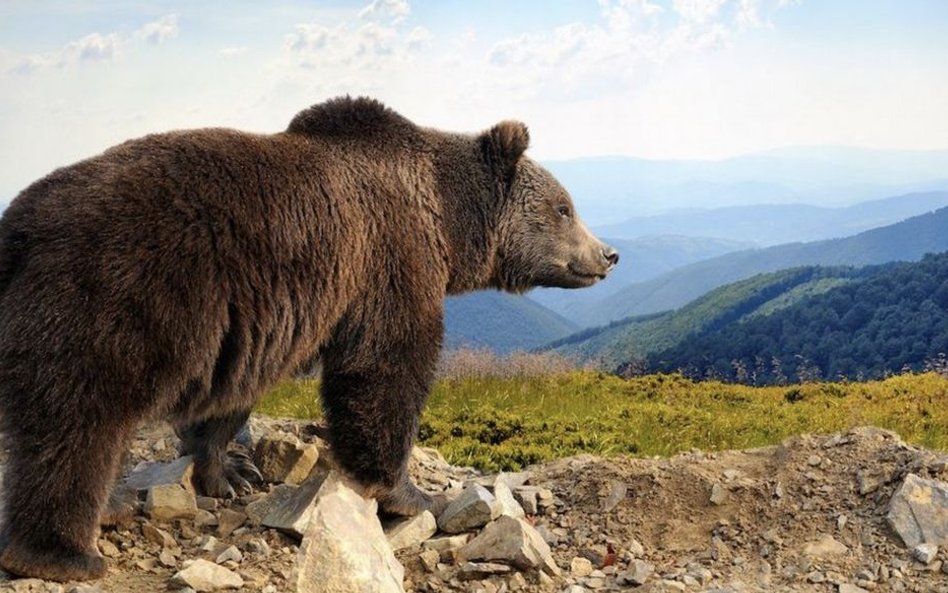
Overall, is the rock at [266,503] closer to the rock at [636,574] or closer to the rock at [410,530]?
the rock at [410,530]

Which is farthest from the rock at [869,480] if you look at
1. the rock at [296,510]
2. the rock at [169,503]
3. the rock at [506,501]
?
the rock at [169,503]

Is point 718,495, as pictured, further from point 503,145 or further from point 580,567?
point 503,145

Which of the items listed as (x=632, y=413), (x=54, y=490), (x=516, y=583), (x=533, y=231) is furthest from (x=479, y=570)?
(x=632, y=413)

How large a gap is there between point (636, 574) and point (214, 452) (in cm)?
345

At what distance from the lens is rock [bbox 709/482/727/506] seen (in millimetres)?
7621

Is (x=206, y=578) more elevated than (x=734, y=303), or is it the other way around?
(x=206, y=578)

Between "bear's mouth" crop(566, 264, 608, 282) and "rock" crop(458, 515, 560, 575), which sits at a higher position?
"bear's mouth" crop(566, 264, 608, 282)

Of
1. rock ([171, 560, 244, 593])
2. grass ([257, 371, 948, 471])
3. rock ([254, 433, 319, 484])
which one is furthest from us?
grass ([257, 371, 948, 471])

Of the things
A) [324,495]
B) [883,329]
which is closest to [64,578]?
[324,495]

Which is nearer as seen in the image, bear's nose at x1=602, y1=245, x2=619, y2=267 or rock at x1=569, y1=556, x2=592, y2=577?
rock at x1=569, y1=556, x2=592, y2=577

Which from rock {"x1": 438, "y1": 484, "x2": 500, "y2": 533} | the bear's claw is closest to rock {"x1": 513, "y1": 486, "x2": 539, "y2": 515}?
rock {"x1": 438, "y1": 484, "x2": 500, "y2": 533}

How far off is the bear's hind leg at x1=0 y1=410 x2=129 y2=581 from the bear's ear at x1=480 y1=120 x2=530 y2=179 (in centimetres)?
373

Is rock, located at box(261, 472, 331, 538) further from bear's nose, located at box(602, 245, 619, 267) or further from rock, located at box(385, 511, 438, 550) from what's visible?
bear's nose, located at box(602, 245, 619, 267)

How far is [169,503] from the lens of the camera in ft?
23.8
